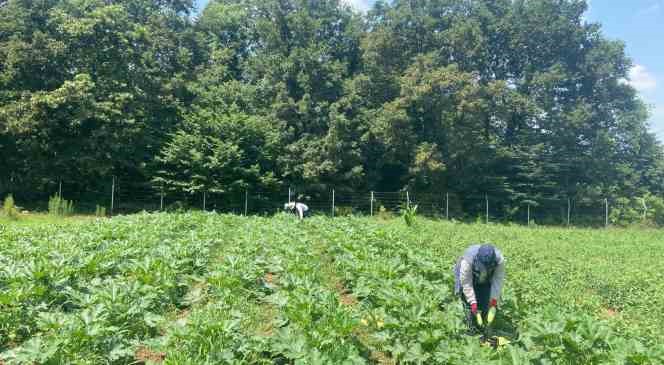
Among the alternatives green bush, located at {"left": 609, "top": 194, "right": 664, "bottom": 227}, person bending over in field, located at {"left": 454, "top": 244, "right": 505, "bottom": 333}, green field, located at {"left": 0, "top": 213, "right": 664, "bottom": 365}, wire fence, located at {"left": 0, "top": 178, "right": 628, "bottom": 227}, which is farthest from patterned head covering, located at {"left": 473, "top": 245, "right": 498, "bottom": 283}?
green bush, located at {"left": 609, "top": 194, "right": 664, "bottom": 227}

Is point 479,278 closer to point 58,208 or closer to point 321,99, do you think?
point 58,208

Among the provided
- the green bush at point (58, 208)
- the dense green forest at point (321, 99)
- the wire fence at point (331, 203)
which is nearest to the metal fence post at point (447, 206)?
the wire fence at point (331, 203)

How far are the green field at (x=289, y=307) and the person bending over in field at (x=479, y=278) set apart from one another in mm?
274

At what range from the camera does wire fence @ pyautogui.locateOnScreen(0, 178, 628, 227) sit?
22.5m

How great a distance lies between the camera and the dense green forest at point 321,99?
70.8 feet

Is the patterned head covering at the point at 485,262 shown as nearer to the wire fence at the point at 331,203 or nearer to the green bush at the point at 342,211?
the wire fence at the point at 331,203

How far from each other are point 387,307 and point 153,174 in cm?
2078

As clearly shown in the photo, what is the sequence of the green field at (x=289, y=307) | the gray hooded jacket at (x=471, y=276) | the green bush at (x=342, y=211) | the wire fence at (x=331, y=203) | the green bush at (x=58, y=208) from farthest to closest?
the green bush at (x=342, y=211)
the wire fence at (x=331, y=203)
the green bush at (x=58, y=208)
the gray hooded jacket at (x=471, y=276)
the green field at (x=289, y=307)

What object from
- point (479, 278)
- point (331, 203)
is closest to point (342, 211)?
point (331, 203)

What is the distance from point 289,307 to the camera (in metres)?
5.10

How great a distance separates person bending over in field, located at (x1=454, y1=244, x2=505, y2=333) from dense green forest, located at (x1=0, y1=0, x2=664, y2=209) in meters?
18.9

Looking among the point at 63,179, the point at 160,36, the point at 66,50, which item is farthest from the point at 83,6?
the point at 63,179

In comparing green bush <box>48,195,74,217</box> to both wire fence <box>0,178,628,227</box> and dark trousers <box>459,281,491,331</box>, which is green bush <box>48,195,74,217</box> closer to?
wire fence <box>0,178,628,227</box>

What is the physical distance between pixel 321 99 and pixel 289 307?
77.4 feet
